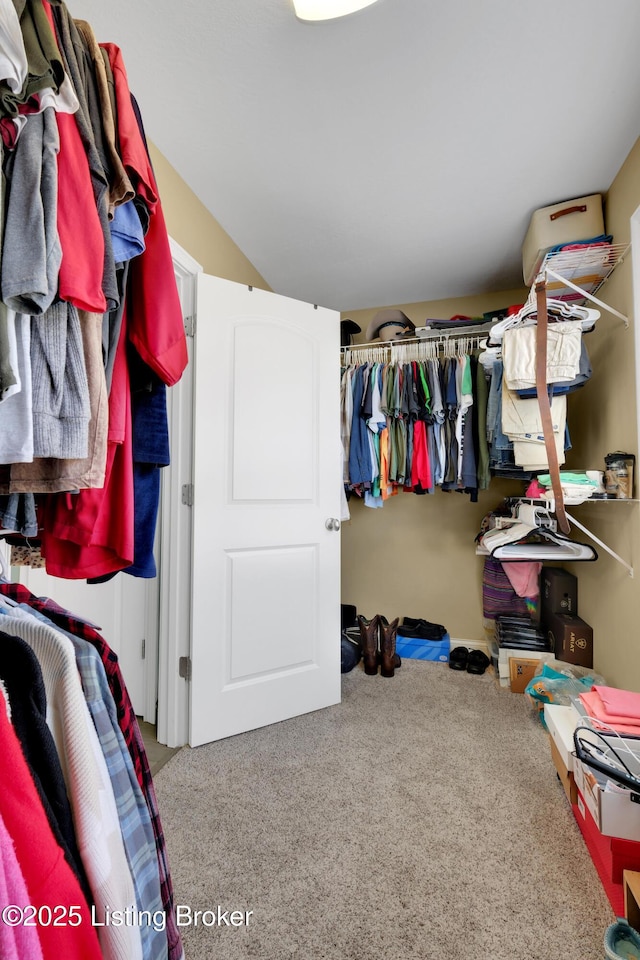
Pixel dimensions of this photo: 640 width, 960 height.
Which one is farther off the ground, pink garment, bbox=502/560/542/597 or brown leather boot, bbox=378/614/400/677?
pink garment, bbox=502/560/542/597

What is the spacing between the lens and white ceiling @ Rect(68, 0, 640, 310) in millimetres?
1289

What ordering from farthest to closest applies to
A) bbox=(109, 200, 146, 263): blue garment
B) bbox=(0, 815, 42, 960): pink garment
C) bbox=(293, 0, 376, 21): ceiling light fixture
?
1. bbox=(293, 0, 376, 21): ceiling light fixture
2. bbox=(109, 200, 146, 263): blue garment
3. bbox=(0, 815, 42, 960): pink garment

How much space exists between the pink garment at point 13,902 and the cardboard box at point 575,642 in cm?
240

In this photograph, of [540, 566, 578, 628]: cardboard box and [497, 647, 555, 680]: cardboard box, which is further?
[540, 566, 578, 628]: cardboard box

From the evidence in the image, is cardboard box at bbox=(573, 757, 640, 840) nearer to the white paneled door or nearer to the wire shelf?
the white paneled door

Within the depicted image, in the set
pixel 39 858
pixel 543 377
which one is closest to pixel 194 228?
pixel 543 377

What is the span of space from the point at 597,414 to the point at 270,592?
71.7 inches

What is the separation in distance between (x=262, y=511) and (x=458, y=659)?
1603 millimetres

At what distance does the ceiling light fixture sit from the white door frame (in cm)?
86

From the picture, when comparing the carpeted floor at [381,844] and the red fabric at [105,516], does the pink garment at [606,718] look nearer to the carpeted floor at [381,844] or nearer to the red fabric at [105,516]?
the carpeted floor at [381,844]

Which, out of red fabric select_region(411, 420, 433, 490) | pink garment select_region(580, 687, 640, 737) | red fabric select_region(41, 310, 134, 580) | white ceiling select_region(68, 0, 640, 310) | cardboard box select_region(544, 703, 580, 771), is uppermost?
white ceiling select_region(68, 0, 640, 310)

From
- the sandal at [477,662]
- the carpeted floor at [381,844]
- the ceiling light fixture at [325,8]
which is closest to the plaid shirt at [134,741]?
the carpeted floor at [381,844]

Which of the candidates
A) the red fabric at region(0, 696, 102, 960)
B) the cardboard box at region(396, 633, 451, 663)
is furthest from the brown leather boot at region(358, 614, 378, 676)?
the red fabric at region(0, 696, 102, 960)

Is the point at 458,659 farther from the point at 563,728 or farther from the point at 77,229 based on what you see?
the point at 77,229
